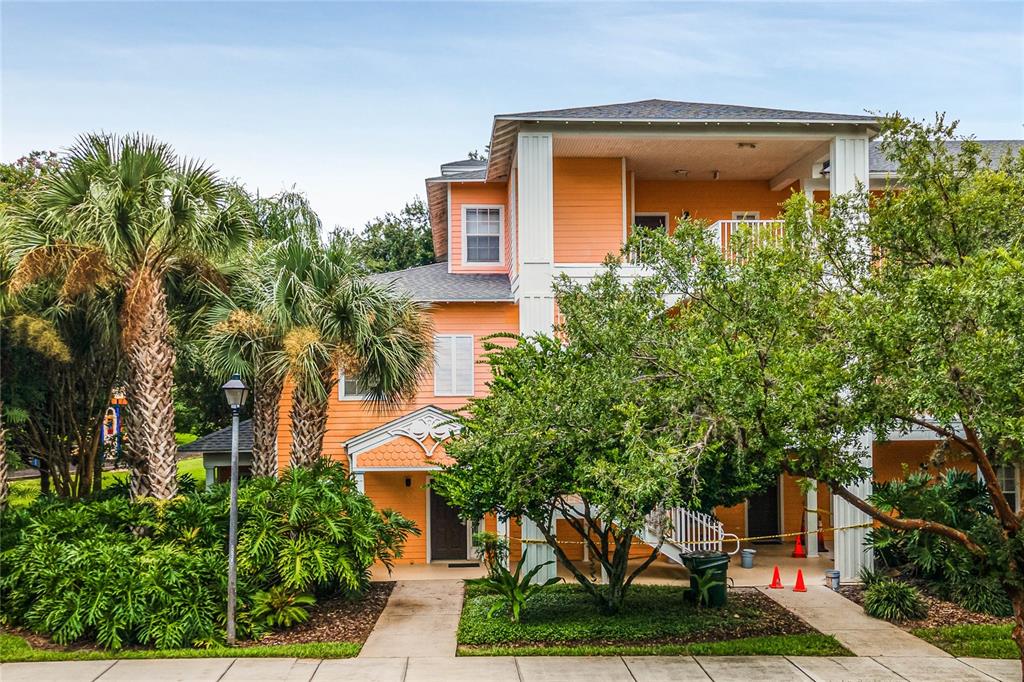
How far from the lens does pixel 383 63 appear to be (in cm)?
1709

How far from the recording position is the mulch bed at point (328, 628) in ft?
40.3

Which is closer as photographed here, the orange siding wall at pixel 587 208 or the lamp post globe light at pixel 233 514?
the lamp post globe light at pixel 233 514

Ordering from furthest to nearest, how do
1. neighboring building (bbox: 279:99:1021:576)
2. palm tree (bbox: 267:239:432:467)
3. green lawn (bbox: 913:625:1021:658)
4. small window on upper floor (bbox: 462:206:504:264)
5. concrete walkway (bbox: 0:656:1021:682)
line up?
→ 1. small window on upper floor (bbox: 462:206:504:264)
2. neighboring building (bbox: 279:99:1021:576)
3. palm tree (bbox: 267:239:432:467)
4. green lawn (bbox: 913:625:1021:658)
5. concrete walkway (bbox: 0:656:1021:682)

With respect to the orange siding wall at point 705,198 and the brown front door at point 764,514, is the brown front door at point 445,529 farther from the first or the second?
the orange siding wall at point 705,198

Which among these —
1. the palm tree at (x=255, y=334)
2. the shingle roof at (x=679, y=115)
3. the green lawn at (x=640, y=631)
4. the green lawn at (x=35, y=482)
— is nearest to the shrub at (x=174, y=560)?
the palm tree at (x=255, y=334)

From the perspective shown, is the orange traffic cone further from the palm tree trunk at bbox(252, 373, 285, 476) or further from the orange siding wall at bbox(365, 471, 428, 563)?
the palm tree trunk at bbox(252, 373, 285, 476)

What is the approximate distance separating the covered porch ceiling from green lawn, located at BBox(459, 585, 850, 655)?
8760mm

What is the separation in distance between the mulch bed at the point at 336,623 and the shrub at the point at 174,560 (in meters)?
0.25

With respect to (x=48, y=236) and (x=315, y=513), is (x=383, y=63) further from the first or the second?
(x=315, y=513)

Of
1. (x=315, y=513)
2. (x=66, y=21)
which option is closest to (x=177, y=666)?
(x=315, y=513)

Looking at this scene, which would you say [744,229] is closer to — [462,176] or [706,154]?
[706,154]

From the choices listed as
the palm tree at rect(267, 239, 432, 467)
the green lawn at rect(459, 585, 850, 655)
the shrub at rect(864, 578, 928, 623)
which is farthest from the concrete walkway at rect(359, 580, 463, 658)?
the shrub at rect(864, 578, 928, 623)

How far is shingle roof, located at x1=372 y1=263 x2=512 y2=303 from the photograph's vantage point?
63.1 ft

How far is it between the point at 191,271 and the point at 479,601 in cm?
820
